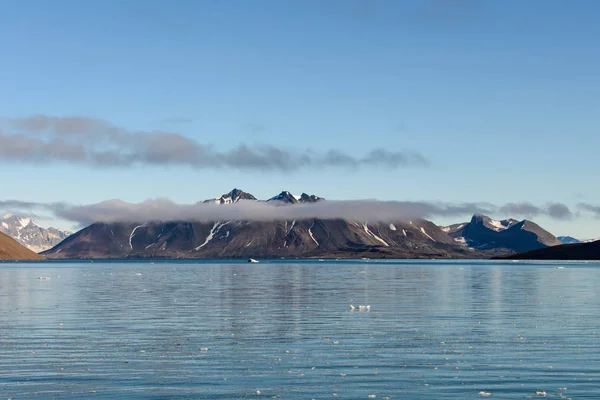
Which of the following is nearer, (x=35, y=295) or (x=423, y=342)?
(x=423, y=342)

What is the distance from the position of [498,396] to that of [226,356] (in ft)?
47.3

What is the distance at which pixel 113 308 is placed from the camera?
67.6 m

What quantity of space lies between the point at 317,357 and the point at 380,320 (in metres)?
18.5

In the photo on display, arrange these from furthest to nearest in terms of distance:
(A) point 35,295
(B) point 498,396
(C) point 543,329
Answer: (A) point 35,295 < (C) point 543,329 < (B) point 498,396

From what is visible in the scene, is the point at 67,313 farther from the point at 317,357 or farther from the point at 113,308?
the point at 317,357

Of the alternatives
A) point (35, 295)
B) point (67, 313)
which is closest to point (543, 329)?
point (67, 313)

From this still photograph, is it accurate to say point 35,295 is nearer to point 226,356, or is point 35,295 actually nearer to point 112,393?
point 226,356

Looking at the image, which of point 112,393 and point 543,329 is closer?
point 112,393

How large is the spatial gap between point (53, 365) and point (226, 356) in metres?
8.09

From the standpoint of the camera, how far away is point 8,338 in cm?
4497

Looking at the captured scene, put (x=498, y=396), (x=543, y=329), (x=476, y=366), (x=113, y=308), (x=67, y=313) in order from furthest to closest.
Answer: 1. (x=113, y=308)
2. (x=67, y=313)
3. (x=543, y=329)
4. (x=476, y=366)
5. (x=498, y=396)

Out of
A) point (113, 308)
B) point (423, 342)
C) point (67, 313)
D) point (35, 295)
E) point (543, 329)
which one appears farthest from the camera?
point (35, 295)

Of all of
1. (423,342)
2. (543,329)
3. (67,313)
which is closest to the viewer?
(423,342)


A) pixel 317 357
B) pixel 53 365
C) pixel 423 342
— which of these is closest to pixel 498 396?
pixel 317 357
